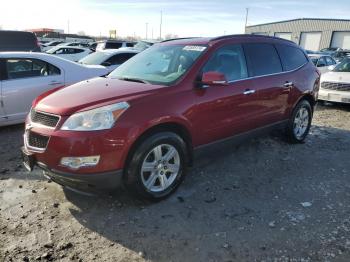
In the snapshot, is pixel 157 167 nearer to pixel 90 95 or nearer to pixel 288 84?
pixel 90 95

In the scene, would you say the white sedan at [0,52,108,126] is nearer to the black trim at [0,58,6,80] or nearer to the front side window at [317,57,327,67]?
the black trim at [0,58,6,80]

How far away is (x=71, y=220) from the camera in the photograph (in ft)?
11.6

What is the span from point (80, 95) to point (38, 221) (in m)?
1.39

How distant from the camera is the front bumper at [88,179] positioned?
3.35 metres

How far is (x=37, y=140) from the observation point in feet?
11.7

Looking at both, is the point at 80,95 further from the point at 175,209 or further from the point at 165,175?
the point at 175,209

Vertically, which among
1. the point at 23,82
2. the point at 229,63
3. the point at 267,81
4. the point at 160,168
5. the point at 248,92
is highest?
the point at 229,63

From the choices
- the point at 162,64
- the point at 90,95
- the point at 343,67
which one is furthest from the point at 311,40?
the point at 90,95

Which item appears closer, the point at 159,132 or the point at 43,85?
the point at 159,132

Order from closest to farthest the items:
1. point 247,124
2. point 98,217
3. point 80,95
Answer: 1. point 98,217
2. point 80,95
3. point 247,124

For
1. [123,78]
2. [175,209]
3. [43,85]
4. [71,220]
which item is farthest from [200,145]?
[43,85]

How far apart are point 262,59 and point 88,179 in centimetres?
320

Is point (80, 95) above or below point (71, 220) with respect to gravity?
above

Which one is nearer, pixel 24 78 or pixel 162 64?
pixel 162 64
